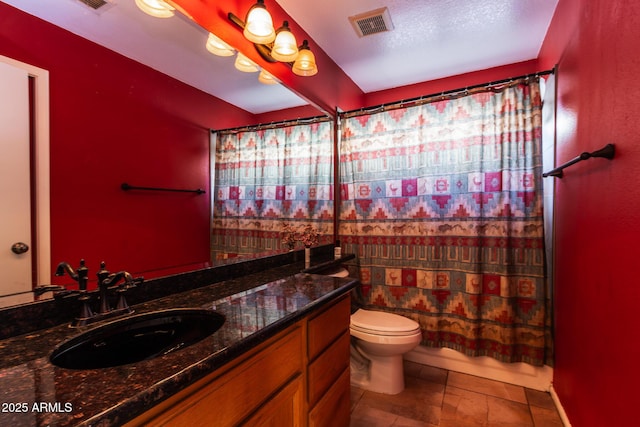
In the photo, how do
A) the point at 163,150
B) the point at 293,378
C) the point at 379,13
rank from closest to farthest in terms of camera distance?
the point at 293,378 → the point at 163,150 → the point at 379,13

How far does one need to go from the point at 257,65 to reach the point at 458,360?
8.30 feet

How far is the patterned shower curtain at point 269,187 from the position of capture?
5.17 feet

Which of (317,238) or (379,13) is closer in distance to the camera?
(379,13)

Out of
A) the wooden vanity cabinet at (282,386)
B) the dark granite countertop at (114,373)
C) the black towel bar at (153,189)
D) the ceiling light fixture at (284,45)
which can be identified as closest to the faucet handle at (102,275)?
the dark granite countertop at (114,373)

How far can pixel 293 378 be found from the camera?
1077 millimetres

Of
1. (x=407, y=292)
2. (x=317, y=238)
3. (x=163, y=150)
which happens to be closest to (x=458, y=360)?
(x=407, y=292)

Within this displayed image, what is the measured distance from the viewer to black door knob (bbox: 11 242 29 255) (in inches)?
32.5

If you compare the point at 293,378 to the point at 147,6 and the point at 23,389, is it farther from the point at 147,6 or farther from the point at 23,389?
the point at 147,6

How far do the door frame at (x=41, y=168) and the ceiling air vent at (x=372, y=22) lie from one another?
1760mm

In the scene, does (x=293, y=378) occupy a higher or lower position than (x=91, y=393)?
lower

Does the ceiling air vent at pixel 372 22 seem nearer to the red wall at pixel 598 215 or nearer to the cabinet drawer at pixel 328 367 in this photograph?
the red wall at pixel 598 215

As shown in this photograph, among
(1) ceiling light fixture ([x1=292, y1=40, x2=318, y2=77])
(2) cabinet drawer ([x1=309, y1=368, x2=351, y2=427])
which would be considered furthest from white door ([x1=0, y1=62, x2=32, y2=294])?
(1) ceiling light fixture ([x1=292, y1=40, x2=318, y2=77])

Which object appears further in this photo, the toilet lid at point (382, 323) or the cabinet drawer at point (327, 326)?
the toilet lid at point (382, 323)

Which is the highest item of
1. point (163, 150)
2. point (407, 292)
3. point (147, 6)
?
point (147, 6)
